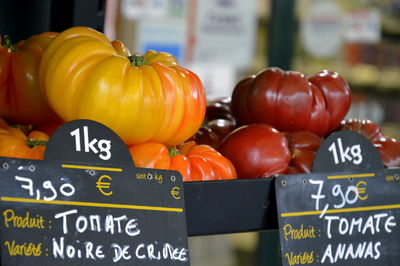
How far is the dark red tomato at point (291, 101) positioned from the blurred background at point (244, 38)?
175 cm

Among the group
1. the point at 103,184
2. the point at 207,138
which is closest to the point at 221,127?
the point at 207,138

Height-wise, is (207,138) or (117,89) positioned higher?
(117,89)

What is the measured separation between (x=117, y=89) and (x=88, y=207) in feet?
0.53

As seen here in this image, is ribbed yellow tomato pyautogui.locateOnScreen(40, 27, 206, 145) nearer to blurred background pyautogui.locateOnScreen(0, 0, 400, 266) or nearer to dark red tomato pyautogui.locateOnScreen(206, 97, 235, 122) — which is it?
dark red tomato pyautogui.locateOnScreen(206, 97, 235, 122)

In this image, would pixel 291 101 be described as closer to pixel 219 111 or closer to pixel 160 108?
pixel 219 111

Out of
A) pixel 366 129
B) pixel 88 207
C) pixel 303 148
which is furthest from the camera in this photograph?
pixel 366 129

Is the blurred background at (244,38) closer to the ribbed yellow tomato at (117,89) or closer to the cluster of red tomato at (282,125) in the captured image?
the cluster of red tomato at (282,125)

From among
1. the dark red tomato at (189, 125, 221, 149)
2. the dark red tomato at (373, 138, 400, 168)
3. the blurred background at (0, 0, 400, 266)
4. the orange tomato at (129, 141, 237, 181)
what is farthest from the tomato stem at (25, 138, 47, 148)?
the blurred background at (0, 0, 400, 266)

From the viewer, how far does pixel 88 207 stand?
0.75 metres

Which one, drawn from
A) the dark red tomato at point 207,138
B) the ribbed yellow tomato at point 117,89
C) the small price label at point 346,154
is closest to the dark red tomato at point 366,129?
the small price label at point 346,154

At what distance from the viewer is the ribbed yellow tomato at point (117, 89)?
814 millimetres

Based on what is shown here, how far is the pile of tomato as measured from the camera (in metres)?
0.82

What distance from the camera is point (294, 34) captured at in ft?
11.3

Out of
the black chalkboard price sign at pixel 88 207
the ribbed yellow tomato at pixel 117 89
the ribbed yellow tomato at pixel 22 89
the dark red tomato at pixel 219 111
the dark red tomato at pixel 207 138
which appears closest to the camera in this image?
the black chalkboard price sign at pixel 88 207
